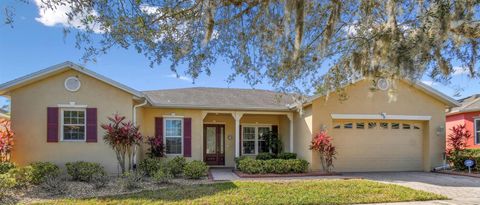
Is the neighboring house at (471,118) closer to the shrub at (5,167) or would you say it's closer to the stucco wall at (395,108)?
the stucco wall at (395,108)

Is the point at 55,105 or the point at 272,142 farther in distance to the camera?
the point at 272,142

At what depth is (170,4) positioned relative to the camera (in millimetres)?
6914

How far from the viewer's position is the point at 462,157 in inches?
587

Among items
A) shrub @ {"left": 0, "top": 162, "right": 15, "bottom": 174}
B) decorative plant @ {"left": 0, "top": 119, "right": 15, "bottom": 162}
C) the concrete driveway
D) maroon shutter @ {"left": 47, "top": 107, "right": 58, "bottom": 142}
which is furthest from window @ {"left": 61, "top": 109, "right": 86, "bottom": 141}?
the concrete driveway

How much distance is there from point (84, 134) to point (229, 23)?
7773 millimetres

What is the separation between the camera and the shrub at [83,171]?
448 inches

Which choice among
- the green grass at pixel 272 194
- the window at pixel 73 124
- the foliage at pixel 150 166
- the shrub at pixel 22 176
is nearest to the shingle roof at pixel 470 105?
the green grass at pixel 272 194

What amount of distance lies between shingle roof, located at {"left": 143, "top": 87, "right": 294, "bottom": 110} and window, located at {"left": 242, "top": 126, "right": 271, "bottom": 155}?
5.10ft

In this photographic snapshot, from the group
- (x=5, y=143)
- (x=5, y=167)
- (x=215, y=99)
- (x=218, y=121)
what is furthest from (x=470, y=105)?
(x=5, y=143)

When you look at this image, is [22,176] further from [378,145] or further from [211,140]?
[378,145]

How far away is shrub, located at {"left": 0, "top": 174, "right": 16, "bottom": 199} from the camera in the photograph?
9117 millimetres

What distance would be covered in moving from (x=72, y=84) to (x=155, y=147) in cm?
380

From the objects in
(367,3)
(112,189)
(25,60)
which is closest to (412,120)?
(367,3)

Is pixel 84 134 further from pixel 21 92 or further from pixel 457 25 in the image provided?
pixel 457 25
